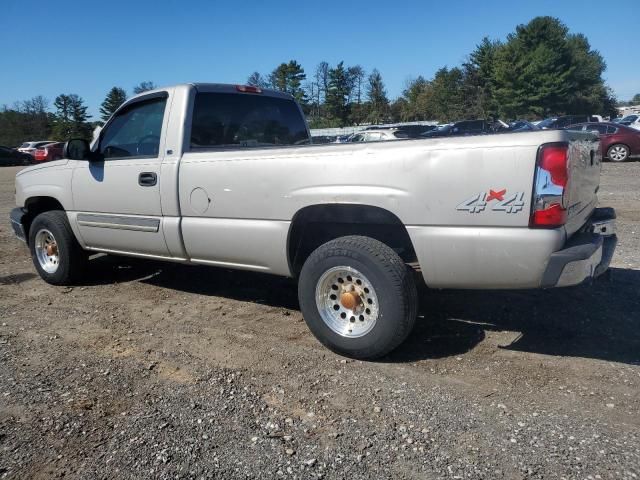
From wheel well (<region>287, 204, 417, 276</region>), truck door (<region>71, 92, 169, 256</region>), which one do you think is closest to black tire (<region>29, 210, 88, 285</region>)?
truck door (<region>71, 92, 169, 256</region>)

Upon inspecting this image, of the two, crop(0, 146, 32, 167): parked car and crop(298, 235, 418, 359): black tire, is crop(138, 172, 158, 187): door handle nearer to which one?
crop(298, 235, 418, 359): black tire

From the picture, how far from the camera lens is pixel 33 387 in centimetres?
348

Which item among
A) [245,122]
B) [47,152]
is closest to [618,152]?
[245,122]

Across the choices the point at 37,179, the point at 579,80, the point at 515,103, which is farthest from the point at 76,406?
the point at 579,80

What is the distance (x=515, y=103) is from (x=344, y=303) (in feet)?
237

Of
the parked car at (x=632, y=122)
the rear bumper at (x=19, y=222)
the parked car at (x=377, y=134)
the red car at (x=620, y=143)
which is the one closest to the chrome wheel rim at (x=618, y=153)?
the red car at (x=620, y=143)

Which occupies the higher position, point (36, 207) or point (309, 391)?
point (36, 207)

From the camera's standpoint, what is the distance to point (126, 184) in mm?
4812

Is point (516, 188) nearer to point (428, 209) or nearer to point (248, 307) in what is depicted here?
point (428, 209)

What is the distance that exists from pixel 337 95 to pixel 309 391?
264ft

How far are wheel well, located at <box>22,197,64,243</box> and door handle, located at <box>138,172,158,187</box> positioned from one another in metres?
1.55

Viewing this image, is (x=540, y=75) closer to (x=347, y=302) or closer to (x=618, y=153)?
(x=618, y=153)

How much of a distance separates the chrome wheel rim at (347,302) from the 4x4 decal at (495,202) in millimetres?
841

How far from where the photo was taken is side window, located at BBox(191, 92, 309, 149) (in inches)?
187
